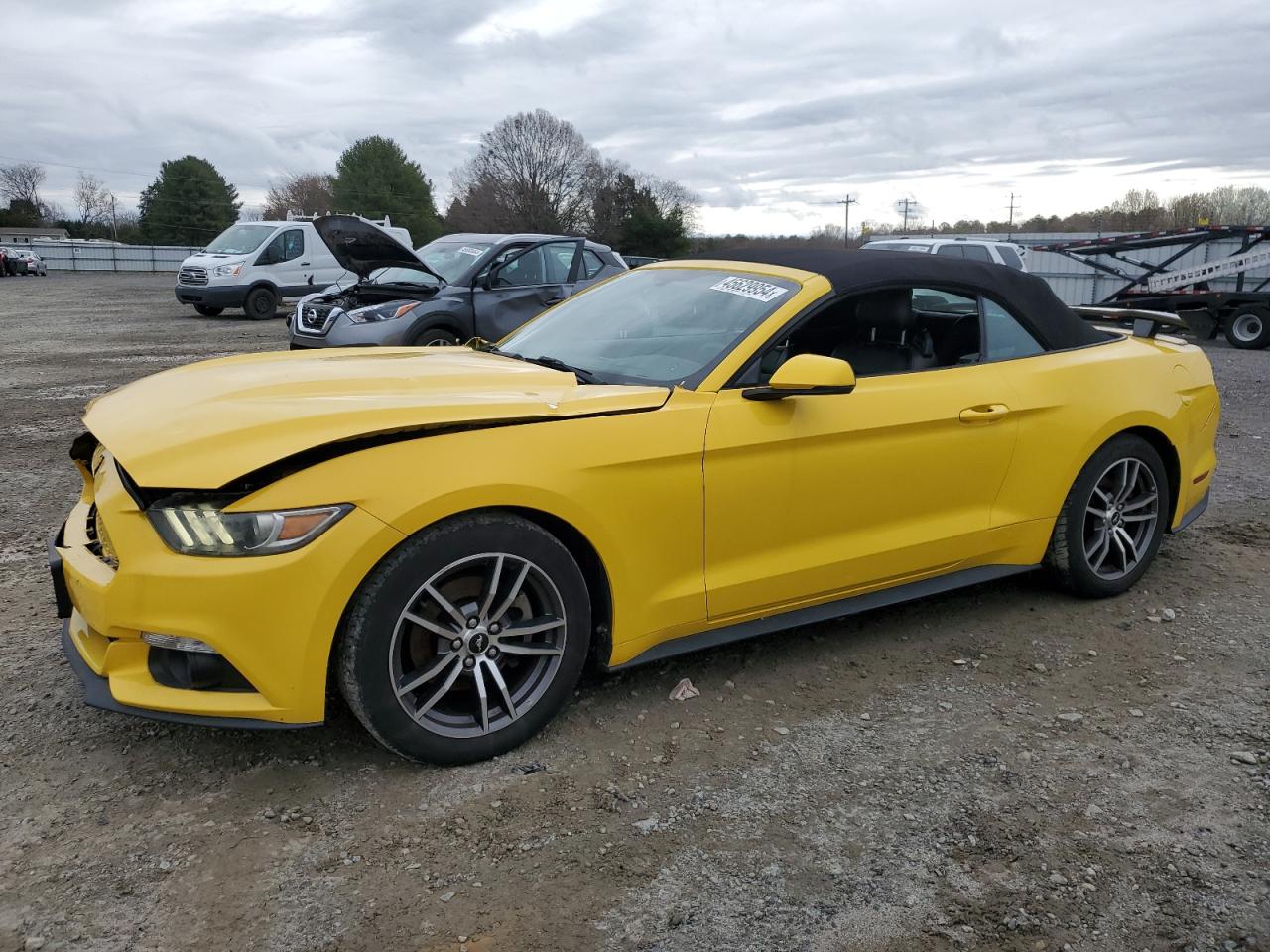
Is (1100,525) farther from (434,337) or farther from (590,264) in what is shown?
(590,264)

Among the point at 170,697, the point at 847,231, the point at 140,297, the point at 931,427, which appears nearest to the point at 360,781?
the point at 170,697

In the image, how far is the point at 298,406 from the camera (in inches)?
116

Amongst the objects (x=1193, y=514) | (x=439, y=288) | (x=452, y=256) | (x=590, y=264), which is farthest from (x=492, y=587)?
(x=452, y=256)

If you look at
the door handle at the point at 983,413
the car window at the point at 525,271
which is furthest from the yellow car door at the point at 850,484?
the car window at the point at 525,271

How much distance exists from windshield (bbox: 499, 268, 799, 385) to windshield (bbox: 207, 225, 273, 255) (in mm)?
18017

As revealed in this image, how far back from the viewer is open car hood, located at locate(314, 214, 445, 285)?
1022 cm

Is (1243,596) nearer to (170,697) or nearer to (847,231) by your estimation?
(170,697)

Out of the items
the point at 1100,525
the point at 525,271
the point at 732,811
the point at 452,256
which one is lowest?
the point at 732,811

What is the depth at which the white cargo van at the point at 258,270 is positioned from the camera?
2006 cm

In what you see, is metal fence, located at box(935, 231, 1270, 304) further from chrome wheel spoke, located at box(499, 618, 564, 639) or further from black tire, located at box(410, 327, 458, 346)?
chrome wheel spoke, located at box(499, 618, 564, 639)

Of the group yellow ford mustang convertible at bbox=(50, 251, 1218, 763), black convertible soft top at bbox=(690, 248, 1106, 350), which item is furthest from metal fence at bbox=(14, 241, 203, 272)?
yellow ford mustang convertible at bbox=(50, 251, 1218, 763)

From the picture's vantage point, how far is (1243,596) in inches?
182

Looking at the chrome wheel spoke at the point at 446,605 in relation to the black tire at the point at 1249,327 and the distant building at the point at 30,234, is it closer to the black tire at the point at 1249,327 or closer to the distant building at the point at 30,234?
the black tire at the point at 1249,327

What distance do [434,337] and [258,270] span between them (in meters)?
11.7
